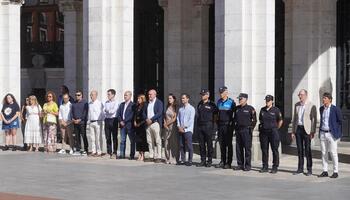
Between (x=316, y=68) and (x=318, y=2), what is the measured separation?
1.97 m

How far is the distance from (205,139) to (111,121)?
3121 mm

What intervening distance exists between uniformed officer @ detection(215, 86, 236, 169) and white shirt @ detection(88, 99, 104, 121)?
392 cm

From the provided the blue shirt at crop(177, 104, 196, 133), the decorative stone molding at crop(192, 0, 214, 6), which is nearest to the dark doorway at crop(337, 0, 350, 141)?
the decorative stone molding at crop(192, 0, 214, 6)

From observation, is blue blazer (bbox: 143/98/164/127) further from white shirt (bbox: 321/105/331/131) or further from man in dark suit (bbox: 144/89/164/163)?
white shirt (bbox: 321/105/331/131)

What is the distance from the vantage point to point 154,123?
742 inches

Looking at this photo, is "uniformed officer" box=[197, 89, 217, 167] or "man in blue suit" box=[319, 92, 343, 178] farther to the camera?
"uniformed officer" box=[197, 89, 217, 167]

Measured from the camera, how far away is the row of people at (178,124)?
16469 millimetres

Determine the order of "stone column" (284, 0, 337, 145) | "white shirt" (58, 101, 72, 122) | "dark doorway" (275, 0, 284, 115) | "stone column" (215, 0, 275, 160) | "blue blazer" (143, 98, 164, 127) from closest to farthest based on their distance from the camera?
"blue blazer" (143, 98, 164, 127) → "stone column" (215, 0, 275, 160) → "white shirt" (58, 101, 72, 122) → "stone column" (284, 0, 337, 145) → "dark doorway" (275, 0, 284, 115)

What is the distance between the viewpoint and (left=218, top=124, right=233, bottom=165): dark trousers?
58.1ft

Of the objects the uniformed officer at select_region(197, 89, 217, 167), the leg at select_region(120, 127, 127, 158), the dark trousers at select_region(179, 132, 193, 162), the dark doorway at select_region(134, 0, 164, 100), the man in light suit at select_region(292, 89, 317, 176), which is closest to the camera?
the man in light suit at select_region(292, 89, 317, 176)

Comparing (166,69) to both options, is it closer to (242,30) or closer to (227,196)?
(242,30)

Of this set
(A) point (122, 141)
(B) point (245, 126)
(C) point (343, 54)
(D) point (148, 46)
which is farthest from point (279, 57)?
(B) point (245, 126)

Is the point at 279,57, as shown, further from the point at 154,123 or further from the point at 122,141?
the point at 154,123

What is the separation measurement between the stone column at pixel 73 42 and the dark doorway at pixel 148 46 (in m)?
1.98
